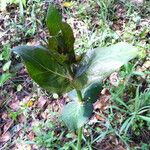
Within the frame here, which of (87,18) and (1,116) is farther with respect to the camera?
(87,18)

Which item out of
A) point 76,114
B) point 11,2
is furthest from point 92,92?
point 11,2

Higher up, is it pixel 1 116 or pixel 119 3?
pixel 119 3

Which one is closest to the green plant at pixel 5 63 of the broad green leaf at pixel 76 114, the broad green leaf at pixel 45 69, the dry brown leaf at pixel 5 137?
the dry brown leaf at pixel 5 137

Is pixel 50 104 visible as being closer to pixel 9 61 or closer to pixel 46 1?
pixel 9 61

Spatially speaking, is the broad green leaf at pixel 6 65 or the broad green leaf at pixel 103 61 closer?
the broad green leaf at pixel 103 61

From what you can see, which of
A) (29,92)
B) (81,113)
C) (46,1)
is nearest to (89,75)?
(81,113)

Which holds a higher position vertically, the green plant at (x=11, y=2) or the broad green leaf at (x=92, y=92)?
the green plant at (x=11, y=2)

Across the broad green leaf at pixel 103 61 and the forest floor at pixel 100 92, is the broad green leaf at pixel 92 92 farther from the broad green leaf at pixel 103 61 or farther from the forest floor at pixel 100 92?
the forest floor at pixel 100 92
